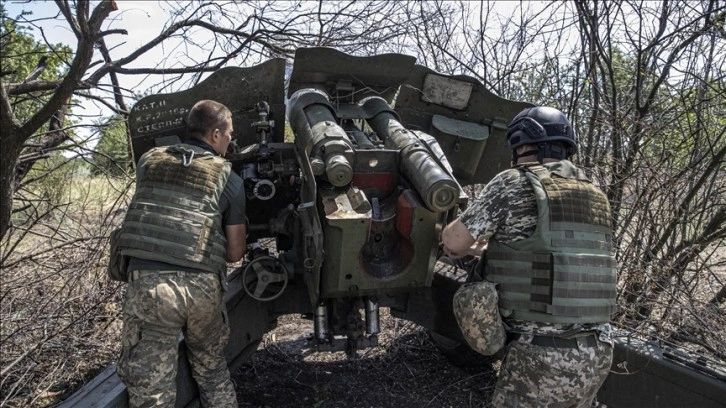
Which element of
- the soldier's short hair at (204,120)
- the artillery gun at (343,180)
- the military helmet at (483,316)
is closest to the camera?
the military helmet at (483,316)

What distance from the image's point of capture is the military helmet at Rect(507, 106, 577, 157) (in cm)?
315

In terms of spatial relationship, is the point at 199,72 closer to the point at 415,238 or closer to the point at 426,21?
the point at 426,21

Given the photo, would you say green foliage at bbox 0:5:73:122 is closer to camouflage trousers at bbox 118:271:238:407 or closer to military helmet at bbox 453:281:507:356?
camouflage trousers at bbox 118:271:238:407

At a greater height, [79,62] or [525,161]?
[79,62]

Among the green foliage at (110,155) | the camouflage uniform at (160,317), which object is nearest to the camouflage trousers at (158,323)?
the camouflage uniform at (160,317)

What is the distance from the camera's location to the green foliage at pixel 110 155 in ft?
17.2

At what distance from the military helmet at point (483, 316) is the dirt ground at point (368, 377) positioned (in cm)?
165

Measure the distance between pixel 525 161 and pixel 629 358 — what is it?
1387 millimetres

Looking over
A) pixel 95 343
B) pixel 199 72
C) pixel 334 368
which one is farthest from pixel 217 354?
pixel 199 72

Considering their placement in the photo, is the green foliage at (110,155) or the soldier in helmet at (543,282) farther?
the green foliage at (110,155)

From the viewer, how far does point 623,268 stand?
4.58 meters

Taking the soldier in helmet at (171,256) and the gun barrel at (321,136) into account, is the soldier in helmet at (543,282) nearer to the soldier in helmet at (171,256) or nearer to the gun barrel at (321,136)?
the gun barrel at (321,136)

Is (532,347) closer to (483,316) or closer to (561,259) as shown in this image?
(483,316)

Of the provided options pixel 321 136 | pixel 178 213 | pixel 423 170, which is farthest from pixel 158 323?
pixel 423 170
